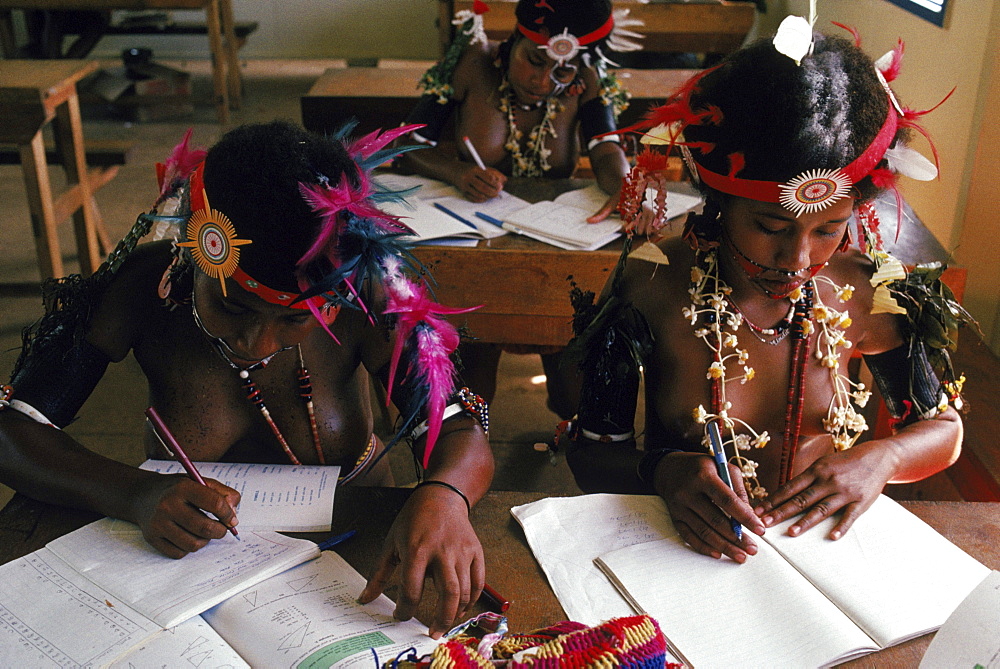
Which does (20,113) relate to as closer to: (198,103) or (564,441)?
(564,441)

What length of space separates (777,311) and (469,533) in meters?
0.65

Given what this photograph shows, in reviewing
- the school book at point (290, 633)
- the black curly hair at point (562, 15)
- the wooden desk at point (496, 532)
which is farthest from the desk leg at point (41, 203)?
Result: the school book at point (290, 633)

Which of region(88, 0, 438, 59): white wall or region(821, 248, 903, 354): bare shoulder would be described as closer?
region(821, 248, 903, 354): bare shoulder

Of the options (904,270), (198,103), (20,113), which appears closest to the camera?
(904,270)

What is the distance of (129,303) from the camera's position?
4.60ft

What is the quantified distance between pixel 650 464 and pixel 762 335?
0.95ft

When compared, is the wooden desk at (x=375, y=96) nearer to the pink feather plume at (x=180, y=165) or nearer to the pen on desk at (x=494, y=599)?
the pink feather plume at (x=180, y=165)

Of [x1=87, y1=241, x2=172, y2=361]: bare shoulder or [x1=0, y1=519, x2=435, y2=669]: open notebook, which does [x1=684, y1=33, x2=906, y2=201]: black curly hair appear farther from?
[x1=87, y1=241, x2=172, y2=361]: bare shoulder

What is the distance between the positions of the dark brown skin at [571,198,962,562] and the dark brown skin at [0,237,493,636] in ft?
1.10

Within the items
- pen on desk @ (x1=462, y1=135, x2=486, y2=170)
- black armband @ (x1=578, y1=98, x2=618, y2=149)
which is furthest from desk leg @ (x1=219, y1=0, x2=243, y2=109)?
black armband @ (x1=578, y1=98, x2=618, y2=149)

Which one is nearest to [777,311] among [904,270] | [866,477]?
[904,270]

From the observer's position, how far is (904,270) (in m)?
1.47

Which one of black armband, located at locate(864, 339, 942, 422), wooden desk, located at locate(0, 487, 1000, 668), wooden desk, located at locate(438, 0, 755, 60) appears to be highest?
black armband, located at locate(864, 339, 942, 422)

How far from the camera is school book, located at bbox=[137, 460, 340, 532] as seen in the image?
1.25 metres
